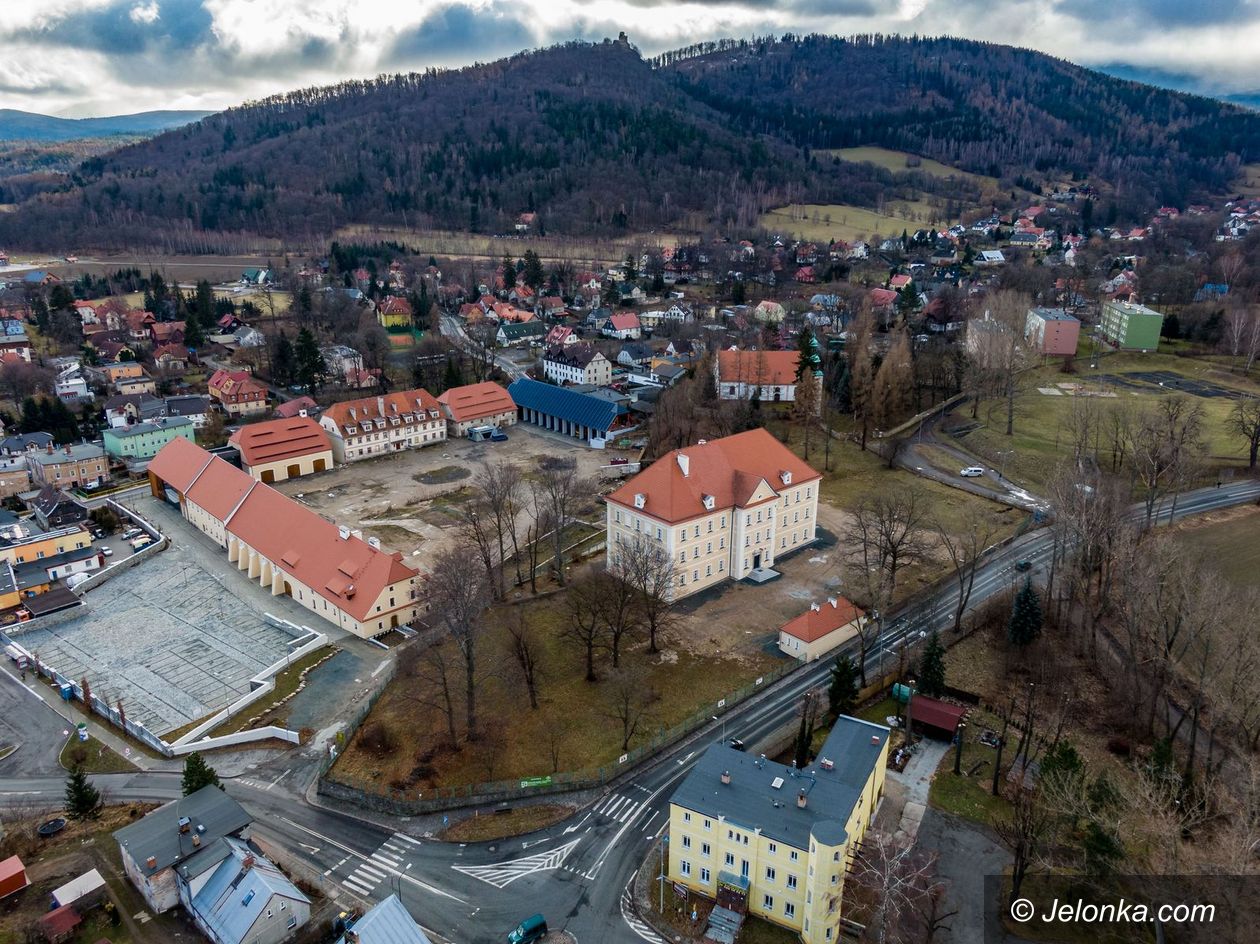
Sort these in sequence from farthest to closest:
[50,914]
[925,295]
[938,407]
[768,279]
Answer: [768,279], [925,295], [938,407], [50,914]

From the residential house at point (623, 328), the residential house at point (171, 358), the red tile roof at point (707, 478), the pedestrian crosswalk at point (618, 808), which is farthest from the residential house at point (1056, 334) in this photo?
the residential house at point (171, 358)

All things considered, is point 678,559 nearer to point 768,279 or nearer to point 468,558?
point 468,558

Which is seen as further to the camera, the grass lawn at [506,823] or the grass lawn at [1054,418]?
the grass lawn at [1054,418]

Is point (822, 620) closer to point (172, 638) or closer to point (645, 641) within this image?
point (645, 641)

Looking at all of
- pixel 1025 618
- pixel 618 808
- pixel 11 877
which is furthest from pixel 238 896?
pixel 1025 618

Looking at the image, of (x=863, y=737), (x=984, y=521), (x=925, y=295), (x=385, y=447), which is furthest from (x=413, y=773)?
(x=925, y=295)

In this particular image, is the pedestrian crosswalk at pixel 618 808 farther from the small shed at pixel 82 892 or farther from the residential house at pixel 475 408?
the residential house at pixel 475 408
